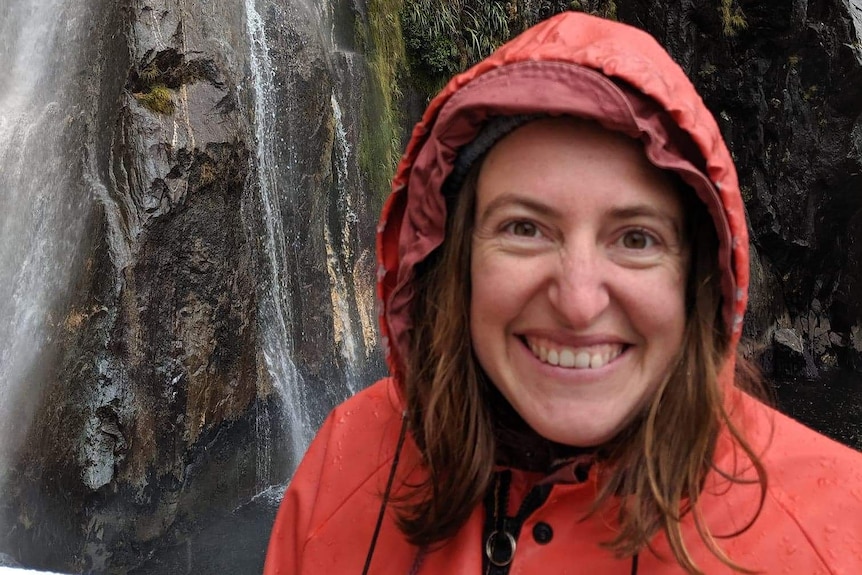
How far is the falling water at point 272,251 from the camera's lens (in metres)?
6.13

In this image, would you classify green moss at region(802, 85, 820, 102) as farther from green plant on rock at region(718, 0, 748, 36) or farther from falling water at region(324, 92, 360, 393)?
falling water at region(324, 92, 360, 393)

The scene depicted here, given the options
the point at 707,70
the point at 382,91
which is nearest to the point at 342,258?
the point at 382,91

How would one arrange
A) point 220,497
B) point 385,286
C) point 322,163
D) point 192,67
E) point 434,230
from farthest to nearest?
1. point 322,163
2. point 220,497
3. point 192,67
4. point 385,286
5. point 434,230

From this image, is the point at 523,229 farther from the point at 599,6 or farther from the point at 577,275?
the point at 599,6

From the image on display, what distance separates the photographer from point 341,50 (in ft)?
24.9

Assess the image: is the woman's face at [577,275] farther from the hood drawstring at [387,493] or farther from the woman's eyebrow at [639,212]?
the hood drawstring at [387,493]

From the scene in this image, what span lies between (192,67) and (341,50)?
110 inches

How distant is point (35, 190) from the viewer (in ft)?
14.7

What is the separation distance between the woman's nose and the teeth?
66 millimetres

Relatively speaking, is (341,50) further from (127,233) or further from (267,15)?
(127,233)

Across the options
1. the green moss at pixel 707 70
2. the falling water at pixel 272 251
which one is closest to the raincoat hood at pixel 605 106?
the falling water at pixel 272 251

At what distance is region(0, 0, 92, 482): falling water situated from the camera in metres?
4.27

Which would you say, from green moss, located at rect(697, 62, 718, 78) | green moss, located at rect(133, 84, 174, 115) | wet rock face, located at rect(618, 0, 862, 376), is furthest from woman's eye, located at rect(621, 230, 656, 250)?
green moss, located at rect(697, 62, 718, 78)

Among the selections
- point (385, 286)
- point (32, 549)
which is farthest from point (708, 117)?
point (32, 549)
